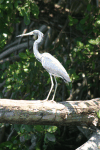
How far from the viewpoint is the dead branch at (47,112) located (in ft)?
6.02

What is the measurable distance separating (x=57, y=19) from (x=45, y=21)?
0.22 metres

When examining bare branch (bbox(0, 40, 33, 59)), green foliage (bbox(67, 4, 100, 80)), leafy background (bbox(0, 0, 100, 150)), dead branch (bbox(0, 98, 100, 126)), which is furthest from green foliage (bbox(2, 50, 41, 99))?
bare branch (bbox(0, 40, 33, 59))

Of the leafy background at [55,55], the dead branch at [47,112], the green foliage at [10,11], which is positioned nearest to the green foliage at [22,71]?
the leafy background at [55,55]

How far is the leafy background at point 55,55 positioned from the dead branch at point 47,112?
0.54 m

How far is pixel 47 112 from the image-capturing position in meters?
1.97

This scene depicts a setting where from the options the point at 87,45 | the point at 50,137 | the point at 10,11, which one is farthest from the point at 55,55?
the point at 50,137

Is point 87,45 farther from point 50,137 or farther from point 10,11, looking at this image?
point 50,137

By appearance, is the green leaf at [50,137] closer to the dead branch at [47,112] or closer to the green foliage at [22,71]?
the dead branch at [47,112]

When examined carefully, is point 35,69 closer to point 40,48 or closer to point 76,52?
point 76,52

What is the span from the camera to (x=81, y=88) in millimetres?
3744

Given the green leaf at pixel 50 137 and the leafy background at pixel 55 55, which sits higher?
the leafy background at pixel 55 55

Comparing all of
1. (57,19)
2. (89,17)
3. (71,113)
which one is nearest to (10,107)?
(71,113)

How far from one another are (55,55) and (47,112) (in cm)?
169

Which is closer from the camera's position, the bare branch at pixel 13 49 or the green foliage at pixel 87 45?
the green foliage at pixel 87 45
